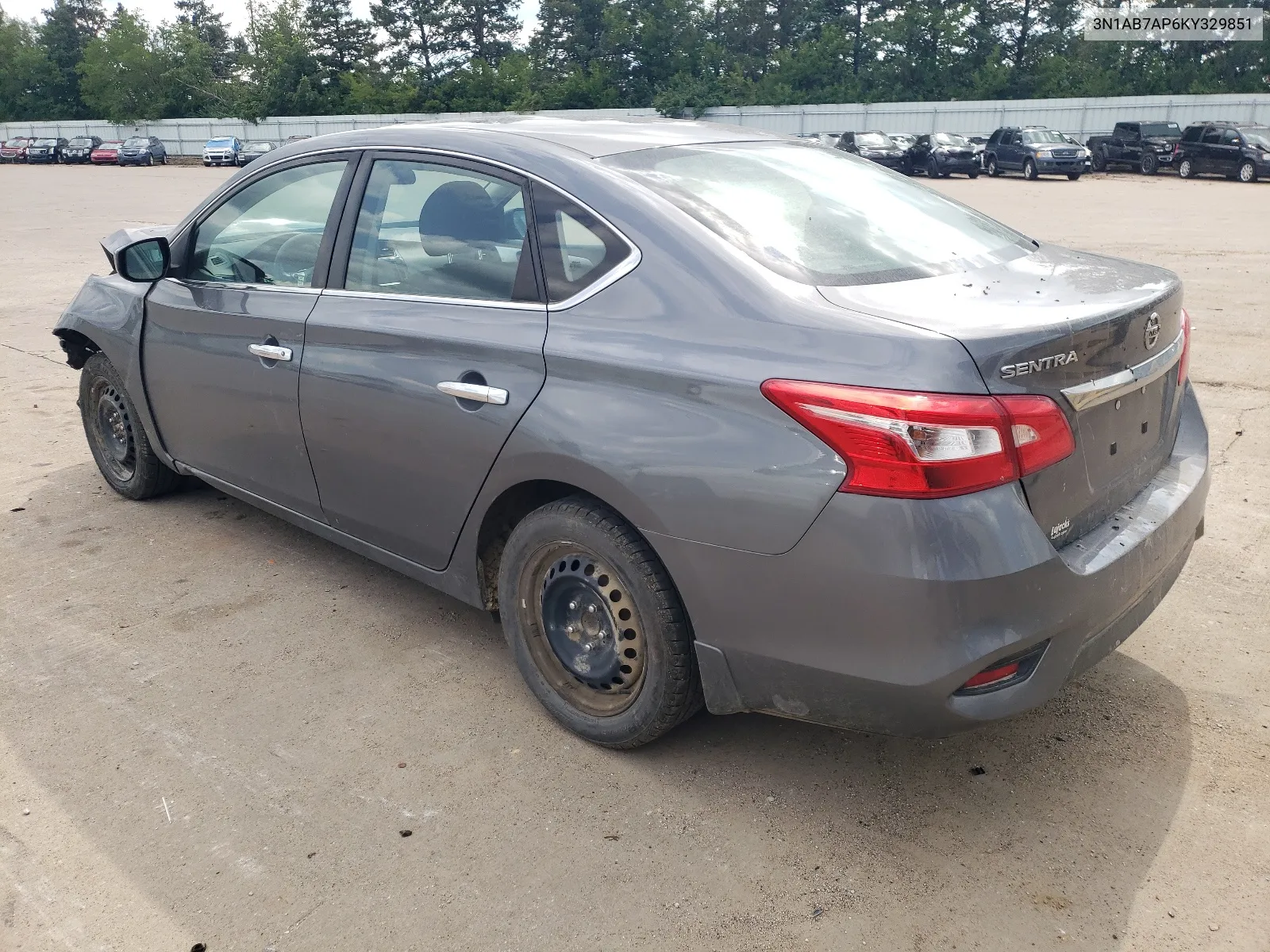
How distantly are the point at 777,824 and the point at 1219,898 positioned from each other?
1.02 metres

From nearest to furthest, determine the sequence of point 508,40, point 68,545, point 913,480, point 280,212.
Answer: point 913,480
point 280,212
point 68,545
point 508,40

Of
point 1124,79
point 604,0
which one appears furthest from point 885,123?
point 604,0

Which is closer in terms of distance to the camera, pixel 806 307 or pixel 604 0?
pixel 806 307

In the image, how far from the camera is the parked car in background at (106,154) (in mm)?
54094

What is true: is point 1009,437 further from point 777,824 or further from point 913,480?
point 777,824

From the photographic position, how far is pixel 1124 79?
49781 millimetres

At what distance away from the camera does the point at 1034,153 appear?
30531 mm

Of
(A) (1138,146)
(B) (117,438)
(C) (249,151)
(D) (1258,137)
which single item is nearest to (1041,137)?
(A) (1138,146)

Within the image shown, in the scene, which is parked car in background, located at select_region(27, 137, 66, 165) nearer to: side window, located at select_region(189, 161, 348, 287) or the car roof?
side window, located at select_region(189, 161, 348, 287)

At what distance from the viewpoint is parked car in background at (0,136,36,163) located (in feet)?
199

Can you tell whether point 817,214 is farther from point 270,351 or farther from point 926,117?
point 926,117

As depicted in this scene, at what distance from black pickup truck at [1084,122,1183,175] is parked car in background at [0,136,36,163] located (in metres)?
54.2

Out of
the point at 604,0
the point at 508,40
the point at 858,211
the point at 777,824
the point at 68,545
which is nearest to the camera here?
the point at 777,824

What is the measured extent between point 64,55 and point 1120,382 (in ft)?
347
